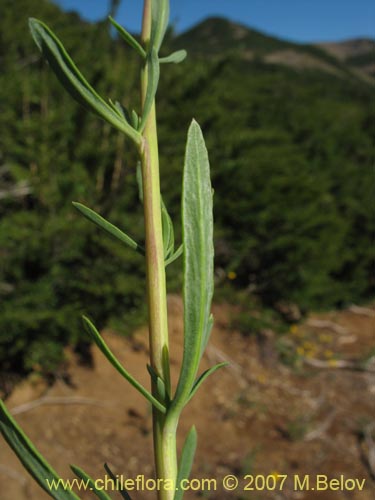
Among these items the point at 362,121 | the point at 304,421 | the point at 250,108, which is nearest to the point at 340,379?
the point at 304,421

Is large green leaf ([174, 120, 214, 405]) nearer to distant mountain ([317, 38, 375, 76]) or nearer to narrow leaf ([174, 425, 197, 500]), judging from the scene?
narrow leaf ([174, 425, 197, 500])

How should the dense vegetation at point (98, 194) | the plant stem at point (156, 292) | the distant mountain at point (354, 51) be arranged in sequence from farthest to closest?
the distant mountain at point (354, 51)
the dense vegetation at point (98, 194)
the plant stem at point (156, 292)

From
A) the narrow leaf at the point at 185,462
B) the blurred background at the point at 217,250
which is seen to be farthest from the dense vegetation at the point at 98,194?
the narrow leaf at the point at 185,462

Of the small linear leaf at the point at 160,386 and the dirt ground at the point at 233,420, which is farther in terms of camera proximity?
the dirt ground at the point at 233,420

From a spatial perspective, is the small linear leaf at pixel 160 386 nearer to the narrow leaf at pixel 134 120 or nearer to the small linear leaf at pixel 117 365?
the small linear leaf at pixel 117 365

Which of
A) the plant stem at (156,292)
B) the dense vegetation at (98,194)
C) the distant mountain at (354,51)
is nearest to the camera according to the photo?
the plant stem at (156,292)

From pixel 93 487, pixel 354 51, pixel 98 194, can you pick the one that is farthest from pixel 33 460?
pixel 354 51

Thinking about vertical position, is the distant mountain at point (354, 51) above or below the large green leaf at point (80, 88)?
below
